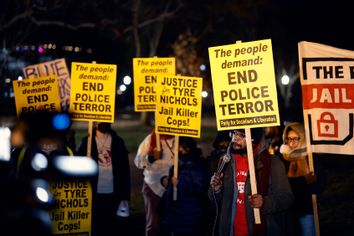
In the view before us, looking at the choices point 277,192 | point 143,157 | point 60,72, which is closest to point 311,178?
point 277,192

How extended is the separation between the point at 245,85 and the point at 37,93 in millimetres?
4134

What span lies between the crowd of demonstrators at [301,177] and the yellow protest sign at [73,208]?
90.4 inches

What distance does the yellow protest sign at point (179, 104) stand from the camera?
1054 centimetres

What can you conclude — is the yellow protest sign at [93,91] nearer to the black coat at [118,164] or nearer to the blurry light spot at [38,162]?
the black coat at [118,164]

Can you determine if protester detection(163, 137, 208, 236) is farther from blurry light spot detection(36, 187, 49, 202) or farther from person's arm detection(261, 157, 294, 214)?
blurry light spot detection(36, 187, 49, 202)

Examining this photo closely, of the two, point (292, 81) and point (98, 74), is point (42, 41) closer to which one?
point (292, 81)

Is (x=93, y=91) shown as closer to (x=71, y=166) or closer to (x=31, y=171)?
(x=71, y=166)

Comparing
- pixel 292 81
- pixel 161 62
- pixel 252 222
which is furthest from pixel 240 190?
pixel 292 81

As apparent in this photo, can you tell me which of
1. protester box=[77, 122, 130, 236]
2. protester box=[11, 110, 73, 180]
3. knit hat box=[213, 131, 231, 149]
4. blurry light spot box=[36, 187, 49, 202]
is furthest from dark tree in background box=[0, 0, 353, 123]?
blurry light spot box=[36, 187, 49, 202]

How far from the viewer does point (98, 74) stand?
10930 millimetres

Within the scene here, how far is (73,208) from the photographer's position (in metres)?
8.93

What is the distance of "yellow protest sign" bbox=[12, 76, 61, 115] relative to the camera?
10945 millimetres

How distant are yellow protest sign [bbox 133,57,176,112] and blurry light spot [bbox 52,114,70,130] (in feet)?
18.2

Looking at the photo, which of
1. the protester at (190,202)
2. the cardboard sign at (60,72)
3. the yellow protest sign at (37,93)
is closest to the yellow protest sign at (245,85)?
the protester at (190,202)
